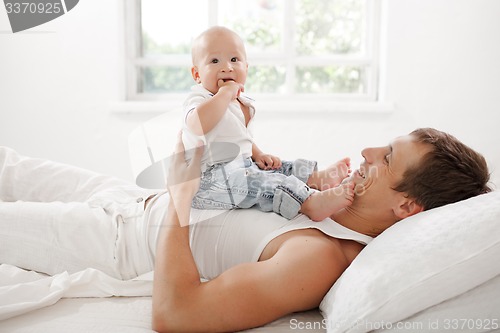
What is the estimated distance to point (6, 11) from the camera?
3.40m

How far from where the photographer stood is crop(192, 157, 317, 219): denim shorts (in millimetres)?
1492

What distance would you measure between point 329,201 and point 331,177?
13.4 inches

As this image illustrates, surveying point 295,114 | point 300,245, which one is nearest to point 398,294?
point 300,245

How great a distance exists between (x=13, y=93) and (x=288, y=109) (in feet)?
5.78

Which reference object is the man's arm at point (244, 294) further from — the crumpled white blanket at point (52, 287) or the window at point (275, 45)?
the window at point (275, 45)

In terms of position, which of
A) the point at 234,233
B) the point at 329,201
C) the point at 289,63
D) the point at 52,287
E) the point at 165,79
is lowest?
the point at 52,287

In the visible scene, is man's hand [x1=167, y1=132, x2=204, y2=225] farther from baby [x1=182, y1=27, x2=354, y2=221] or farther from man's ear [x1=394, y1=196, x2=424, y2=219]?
man's ear [x1=394, y1=196, x2=424, y2=219]

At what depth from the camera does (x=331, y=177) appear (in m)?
1.76

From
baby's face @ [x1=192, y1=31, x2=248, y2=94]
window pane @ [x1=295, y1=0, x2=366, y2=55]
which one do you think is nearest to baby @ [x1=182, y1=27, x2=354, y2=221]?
baby's face @ [x1=192, y1=31, x2=248, y2=94]

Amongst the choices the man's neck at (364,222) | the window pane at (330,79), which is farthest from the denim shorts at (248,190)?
the window pane at (330,79)

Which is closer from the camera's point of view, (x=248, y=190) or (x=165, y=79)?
(x=248, y=190)

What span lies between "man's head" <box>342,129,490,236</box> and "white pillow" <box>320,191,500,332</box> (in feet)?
0.57

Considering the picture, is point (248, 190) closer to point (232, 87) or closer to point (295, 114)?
point (232, 87)

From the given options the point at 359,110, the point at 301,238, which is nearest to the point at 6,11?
the point at 359,110
